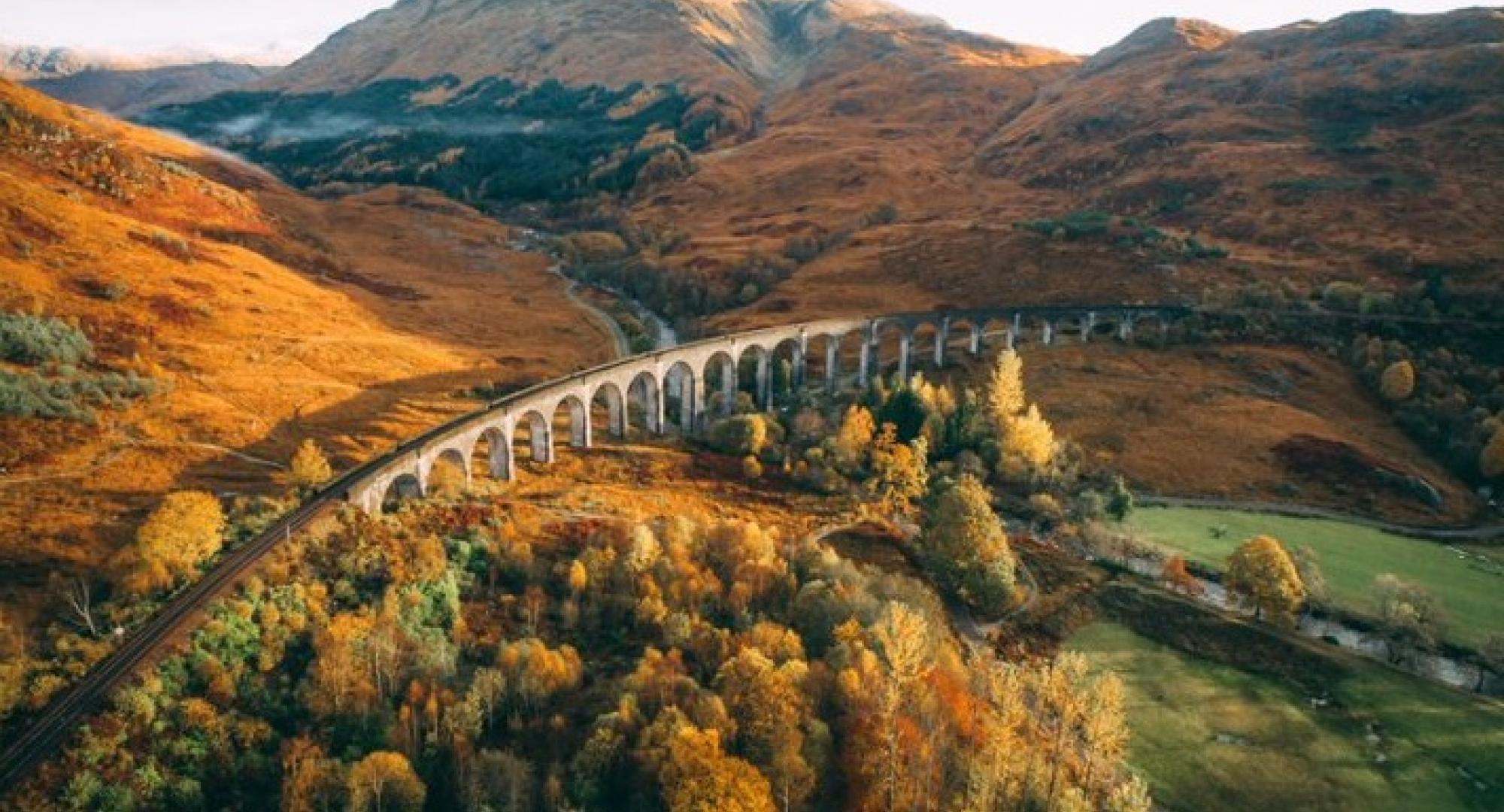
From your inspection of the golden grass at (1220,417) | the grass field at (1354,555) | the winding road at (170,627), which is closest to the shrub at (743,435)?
the winding road at (170,627)

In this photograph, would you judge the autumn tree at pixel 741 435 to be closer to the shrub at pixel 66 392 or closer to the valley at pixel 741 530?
the valley at pixel 741 530

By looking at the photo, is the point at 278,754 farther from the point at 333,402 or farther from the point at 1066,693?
the point at 333,402

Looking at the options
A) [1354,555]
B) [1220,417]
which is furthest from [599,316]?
[1354,555]

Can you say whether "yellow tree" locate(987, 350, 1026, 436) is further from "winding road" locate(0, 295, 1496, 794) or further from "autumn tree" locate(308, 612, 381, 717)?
"autumn tree" locate(308, 612, 381, 717)

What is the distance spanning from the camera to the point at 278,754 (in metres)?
36.3

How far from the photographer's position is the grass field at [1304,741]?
4138 cm

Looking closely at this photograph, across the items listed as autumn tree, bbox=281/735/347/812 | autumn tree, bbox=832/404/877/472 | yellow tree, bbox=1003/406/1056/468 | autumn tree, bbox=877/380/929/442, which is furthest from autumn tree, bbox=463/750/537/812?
yellow tree, bbox=1003/406/1056/468

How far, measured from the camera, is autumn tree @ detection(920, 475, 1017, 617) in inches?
2296

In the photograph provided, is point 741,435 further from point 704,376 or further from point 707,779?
point 707,779

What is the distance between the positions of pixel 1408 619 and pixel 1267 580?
320 inches

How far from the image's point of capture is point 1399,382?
352ft

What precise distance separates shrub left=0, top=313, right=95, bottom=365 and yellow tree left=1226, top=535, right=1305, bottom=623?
9774 cm

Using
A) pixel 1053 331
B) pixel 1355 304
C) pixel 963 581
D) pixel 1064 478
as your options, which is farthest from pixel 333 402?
pixel 1355 304

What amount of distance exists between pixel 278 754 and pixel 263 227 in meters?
144
